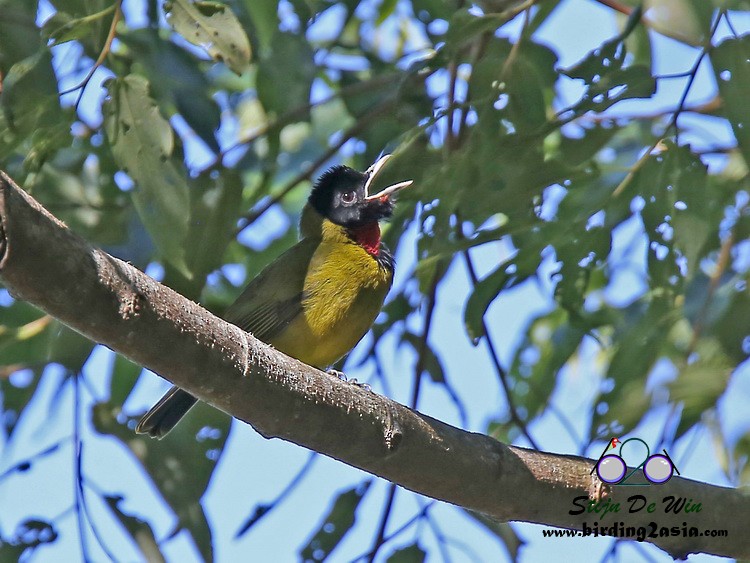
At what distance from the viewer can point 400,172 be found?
3.94 m

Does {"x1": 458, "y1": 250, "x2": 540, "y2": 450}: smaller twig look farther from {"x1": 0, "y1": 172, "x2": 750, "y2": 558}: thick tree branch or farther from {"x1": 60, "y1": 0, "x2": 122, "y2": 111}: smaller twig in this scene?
{"x1": 60, "y1": 0, "x2": 122, "y2": 111}: smaller twig

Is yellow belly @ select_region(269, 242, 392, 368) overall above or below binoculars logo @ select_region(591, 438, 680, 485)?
above

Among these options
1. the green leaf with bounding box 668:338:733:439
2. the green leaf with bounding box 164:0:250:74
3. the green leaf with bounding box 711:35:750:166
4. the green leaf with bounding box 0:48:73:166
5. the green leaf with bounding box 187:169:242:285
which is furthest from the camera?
Result: the green leaf with bounding box 187:169:242:285

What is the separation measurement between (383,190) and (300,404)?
2263 millimetres

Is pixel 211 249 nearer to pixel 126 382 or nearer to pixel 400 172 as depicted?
pixel 400 172

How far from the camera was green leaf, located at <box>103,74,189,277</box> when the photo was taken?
10.7 feet

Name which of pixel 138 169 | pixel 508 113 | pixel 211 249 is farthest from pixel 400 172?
pixel 138 169

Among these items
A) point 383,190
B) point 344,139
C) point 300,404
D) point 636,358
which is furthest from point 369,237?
point 300,404

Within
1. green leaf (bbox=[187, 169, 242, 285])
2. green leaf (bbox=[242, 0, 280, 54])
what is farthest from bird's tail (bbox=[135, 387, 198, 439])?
green leaf (bbox=[242, 0, 280, 54])

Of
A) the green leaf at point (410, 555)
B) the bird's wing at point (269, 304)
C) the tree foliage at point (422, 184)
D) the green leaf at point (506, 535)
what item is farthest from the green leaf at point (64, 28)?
the green leaf at point (506, 535)

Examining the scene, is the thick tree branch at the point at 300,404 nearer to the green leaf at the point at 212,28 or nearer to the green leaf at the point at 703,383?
the green leaf at the point at 703,383

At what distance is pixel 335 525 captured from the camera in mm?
4352

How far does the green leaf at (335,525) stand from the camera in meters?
4.34

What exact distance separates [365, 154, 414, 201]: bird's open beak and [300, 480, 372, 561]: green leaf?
1.24 m
